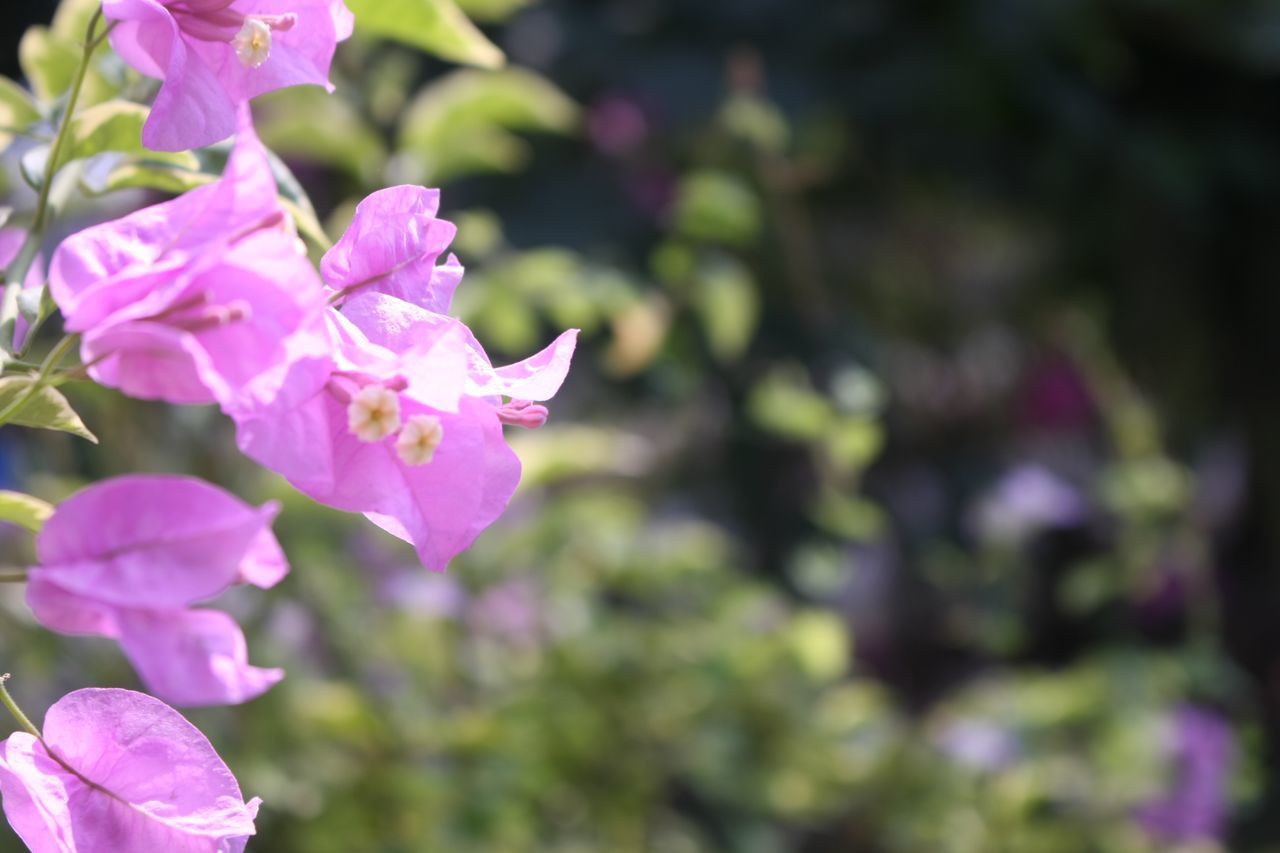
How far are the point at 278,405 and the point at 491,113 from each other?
43 cm

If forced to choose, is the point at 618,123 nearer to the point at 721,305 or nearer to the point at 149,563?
the point at 721,305

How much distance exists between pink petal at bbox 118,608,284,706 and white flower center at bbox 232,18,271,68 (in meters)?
0.10

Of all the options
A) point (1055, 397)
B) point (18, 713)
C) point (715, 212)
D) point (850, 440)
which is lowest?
point (1055, 397)

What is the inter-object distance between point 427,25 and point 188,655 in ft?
0.70

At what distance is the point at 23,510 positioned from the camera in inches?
9.4

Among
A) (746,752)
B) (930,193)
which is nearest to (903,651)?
(930,193)

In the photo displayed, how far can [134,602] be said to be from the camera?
19 cm

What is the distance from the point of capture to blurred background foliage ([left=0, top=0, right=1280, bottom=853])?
744 mm

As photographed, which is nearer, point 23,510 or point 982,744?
point 23,510

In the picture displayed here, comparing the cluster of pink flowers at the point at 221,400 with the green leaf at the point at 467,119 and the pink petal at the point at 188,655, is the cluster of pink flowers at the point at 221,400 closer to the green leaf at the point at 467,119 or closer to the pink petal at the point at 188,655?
the pink petal at the point at 188,655

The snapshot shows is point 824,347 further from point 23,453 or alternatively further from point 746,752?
point 23,453

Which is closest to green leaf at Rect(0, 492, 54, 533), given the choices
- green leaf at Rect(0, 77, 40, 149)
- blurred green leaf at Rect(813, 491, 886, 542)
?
green leaf at Rect(0, 77, 40, 149)

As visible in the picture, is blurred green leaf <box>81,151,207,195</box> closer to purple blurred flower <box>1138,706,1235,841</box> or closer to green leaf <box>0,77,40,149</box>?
green leaf <box>0,77,40,149</box>

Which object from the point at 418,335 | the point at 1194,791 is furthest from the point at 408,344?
the point at 1194,791
